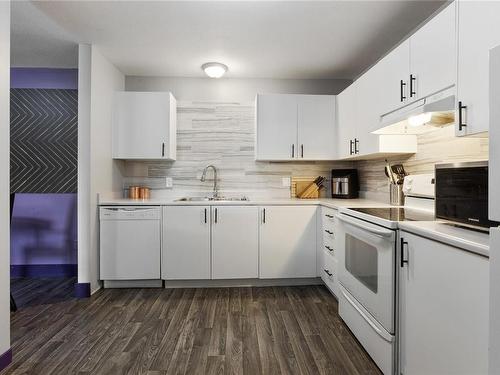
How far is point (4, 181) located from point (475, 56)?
2514 mm

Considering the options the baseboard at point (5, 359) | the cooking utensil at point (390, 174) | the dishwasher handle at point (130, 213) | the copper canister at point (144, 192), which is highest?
the cooking utensil at point (390, 174)

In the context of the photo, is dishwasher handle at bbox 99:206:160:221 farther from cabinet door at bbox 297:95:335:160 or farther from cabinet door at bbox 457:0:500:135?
cabinet door at bbox 457:0:500:135

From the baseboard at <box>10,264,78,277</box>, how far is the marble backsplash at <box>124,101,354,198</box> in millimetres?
1162

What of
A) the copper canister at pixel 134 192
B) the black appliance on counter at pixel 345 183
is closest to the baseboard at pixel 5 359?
the copper canister at pixel 134 192

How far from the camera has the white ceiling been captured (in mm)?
2176

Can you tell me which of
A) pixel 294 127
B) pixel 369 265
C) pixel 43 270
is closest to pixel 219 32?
pixel 294 127

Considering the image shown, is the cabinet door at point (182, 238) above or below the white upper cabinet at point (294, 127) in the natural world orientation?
below

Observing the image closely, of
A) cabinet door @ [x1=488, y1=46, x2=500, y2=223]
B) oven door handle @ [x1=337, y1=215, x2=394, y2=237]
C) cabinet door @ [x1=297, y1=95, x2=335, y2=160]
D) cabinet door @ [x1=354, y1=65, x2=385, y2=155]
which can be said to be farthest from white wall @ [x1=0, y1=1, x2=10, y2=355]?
cabinet door @ [x1=297, y1=95, x2=335, y2=160]

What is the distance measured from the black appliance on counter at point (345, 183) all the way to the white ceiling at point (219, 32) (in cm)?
116

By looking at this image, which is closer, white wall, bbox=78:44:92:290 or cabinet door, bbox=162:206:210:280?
white wall, bbox=78:44:92:290

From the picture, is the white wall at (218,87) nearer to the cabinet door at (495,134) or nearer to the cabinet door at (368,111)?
the cabinet door at (368,111)

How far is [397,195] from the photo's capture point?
8.41ft

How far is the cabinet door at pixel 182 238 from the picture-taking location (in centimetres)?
293

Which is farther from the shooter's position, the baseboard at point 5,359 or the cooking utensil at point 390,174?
the cooking utensil at point 390,174
